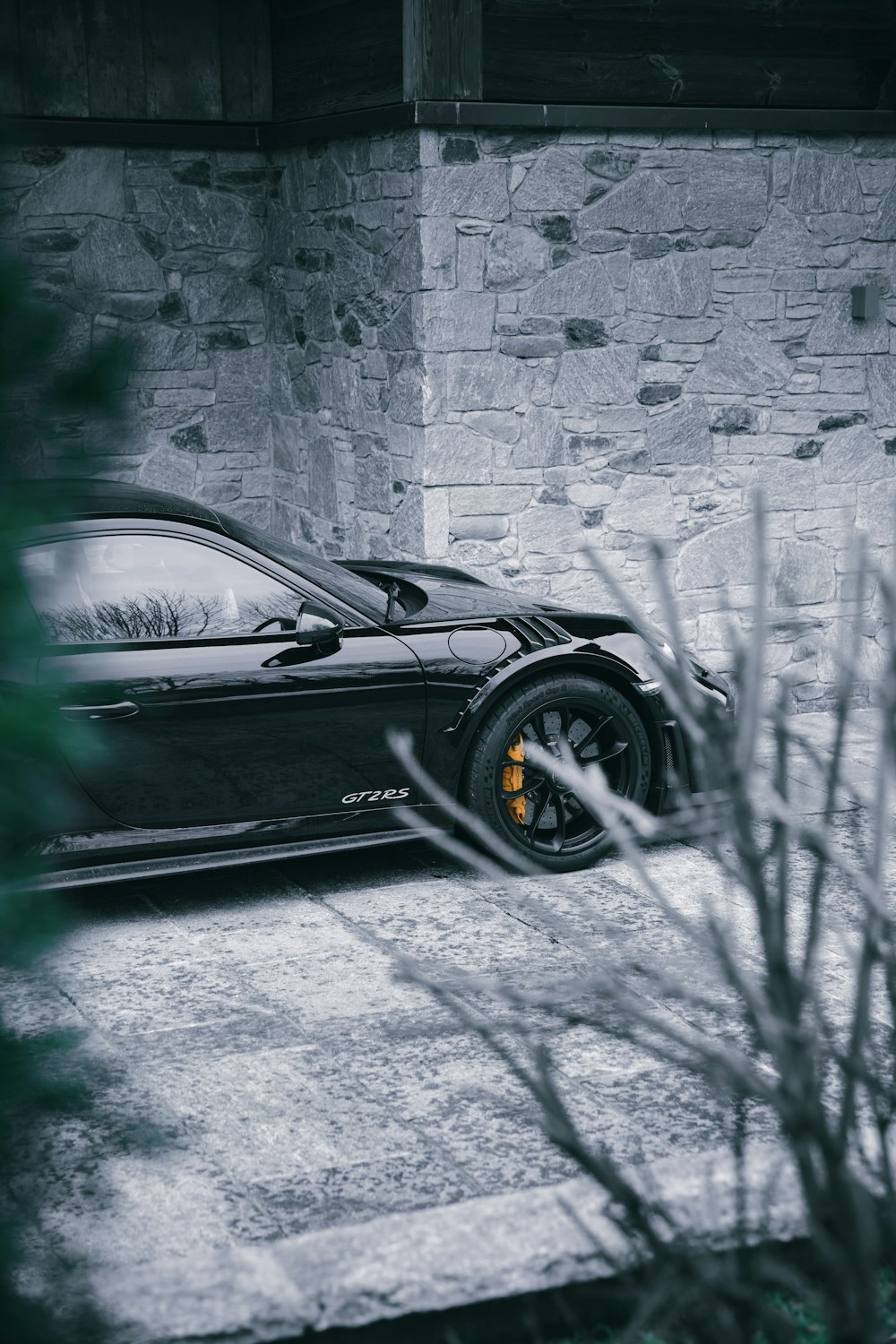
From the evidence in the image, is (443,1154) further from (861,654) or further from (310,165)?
(310,165)

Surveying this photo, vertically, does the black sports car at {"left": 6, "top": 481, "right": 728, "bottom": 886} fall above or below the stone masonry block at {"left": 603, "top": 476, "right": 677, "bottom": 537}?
below

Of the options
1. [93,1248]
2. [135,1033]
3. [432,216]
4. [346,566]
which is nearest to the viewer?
[93,1248]

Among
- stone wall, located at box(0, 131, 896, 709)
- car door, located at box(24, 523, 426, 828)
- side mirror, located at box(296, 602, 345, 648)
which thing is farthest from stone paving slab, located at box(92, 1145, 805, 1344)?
stone wall, located at box(0, 131, 896, 709)

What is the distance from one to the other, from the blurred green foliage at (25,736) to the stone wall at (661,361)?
6.09 meters

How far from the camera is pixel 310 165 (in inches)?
356

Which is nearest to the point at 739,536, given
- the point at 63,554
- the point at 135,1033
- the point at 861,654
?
the point at 861,654

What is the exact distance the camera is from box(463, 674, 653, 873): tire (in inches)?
232

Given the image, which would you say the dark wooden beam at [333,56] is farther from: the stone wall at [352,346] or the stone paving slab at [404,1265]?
the stone paving slab at [404,1265]

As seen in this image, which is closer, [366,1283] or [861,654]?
[366,1283]

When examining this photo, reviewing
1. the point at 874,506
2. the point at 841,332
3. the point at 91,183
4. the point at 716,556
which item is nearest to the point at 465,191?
the point at 841,332

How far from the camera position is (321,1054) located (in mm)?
4492

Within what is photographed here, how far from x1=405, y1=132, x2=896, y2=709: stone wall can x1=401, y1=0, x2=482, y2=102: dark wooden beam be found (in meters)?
0.24

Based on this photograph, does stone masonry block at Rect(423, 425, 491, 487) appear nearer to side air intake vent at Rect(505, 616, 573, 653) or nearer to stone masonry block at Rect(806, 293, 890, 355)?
stone masonry block at Rect(806, 293, 890, 355)

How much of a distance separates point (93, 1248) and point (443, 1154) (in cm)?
86
